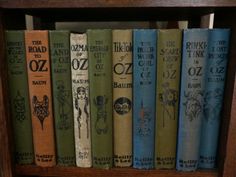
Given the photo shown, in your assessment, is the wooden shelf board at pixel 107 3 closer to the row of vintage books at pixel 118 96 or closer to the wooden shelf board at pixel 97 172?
the row of vintage books at pixel 118 96

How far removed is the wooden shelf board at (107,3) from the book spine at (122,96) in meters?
0.05

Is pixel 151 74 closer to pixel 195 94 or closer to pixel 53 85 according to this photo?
pixel 195 94

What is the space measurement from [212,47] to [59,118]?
1.11ft

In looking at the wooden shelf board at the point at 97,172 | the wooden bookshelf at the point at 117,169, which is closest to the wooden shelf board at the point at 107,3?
the wooden bookshelf at the point at 117,169

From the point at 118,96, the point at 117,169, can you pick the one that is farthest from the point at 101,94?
the point at 117,169

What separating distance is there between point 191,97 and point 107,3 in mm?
240

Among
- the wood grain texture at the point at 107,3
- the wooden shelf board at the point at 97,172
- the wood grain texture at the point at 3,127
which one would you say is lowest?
the wooden shelf board at the point at 97,172

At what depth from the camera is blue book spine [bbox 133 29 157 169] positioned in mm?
446

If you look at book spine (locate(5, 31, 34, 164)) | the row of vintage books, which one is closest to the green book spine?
the row of vintage books

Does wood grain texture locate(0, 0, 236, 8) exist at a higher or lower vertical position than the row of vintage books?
higher

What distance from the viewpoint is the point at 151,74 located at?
460 millimetres

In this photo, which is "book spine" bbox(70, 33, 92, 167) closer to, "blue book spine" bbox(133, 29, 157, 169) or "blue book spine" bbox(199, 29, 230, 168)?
"blue book spine" bbox(133, 29, 157, 169)

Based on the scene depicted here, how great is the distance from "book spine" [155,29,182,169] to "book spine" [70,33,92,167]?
143 millimetres

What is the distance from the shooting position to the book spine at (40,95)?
0.46 metres
